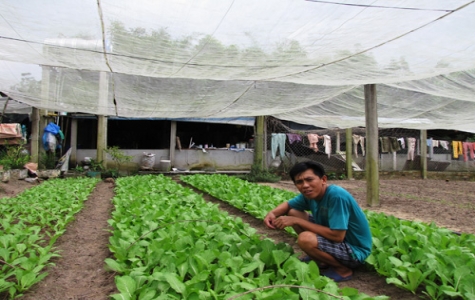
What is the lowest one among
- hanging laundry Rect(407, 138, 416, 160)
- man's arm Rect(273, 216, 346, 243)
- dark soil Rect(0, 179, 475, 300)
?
dark soil Rect(0, 179, 475, 300)

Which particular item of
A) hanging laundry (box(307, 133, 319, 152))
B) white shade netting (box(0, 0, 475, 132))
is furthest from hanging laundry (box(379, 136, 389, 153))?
white shade netting (box(0, 0, 475, 132))

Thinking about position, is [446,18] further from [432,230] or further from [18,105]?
[18,105]

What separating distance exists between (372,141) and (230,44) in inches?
164

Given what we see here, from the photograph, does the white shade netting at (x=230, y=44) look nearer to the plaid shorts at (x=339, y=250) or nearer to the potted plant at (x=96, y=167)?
the plaid shorts at (x=339, y=250)

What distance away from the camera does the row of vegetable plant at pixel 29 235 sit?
8.41 feet

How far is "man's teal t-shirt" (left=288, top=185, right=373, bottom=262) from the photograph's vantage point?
271 centimetres

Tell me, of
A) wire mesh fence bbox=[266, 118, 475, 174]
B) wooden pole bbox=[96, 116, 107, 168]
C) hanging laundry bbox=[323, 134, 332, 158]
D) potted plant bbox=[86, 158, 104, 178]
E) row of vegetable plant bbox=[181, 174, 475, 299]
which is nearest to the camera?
row of vegetable plant bbox=[181, 174, 475, 299]

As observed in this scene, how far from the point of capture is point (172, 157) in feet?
46.0

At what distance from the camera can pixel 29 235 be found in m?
3.72

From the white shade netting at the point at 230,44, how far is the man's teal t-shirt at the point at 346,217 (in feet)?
6.48

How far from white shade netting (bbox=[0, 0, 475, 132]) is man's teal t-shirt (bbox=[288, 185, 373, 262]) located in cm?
197

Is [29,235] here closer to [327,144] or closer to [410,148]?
[327,144]

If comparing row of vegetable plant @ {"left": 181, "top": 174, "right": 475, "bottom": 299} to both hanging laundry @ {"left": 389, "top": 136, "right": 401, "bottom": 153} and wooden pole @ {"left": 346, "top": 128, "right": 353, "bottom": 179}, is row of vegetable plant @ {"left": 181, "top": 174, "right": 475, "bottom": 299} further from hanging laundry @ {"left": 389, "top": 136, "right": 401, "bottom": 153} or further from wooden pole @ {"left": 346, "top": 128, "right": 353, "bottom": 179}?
hanging laundry @ {"left": 389, "top": 136, "right": 401, "bottom": 153}

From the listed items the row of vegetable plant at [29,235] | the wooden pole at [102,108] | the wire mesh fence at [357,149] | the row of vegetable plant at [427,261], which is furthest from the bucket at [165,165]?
the row of vegetable plant at [427,261]
